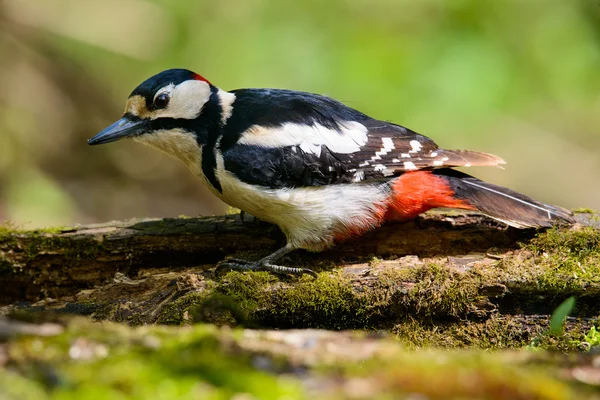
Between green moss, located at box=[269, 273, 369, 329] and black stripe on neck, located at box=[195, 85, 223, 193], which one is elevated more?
black stripe on neck, located at box=[195, 85, 223, 193]

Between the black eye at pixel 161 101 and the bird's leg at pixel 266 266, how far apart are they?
1.01 m

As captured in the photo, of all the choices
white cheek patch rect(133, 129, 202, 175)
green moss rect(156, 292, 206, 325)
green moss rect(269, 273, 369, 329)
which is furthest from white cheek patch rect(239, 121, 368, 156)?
green moss rect(156, 292, 206, 325)

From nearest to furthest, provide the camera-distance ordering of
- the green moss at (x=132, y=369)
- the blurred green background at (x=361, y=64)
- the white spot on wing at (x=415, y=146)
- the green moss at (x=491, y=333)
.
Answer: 1. the green moss at (x=132, y=369)
2. the green moss at (x=491, y=333)
3. the white spot on wing at (x=415, y=146)
4. the blurred green background at (x=361, y=64)

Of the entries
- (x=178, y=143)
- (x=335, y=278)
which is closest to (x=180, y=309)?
(x=335, y=278)

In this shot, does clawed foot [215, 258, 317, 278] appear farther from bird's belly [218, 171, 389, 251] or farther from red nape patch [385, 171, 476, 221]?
red nape patch [385, 171, 476, 221]

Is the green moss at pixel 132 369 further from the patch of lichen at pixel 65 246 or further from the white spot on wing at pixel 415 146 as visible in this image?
the white spot on wing at pixel 415 146

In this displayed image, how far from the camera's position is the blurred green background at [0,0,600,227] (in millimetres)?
6766

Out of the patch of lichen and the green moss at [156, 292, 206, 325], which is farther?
the patch of lichen

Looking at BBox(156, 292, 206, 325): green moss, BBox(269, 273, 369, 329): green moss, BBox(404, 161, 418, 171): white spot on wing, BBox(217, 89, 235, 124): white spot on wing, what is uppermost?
BBox(217, 89, 235, 124): white spot on wing

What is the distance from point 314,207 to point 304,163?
263mm

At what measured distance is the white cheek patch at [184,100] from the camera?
13.0 feet

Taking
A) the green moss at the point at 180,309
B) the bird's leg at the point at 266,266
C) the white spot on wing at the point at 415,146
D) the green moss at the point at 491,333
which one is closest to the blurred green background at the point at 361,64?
the white spot on wing at the point at 415,146

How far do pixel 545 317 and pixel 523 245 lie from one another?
0.50m

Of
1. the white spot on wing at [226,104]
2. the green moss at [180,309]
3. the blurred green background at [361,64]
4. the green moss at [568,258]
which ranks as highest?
the blurred green background at [361,64]
